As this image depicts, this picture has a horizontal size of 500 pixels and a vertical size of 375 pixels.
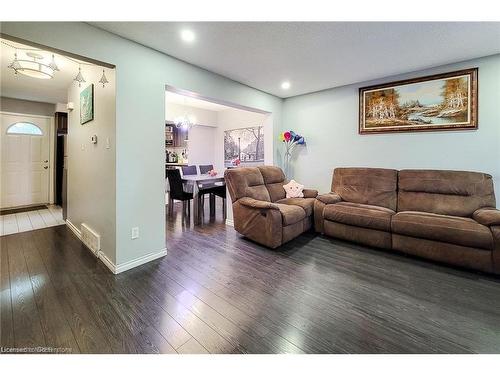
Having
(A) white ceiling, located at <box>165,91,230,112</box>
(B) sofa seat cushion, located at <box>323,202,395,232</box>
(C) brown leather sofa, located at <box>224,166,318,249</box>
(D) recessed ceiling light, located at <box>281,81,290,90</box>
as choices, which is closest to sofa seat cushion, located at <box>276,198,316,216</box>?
(C) brown leather sofa, located at <box>224,166,318,249</box>

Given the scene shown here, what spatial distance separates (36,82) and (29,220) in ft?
7.85

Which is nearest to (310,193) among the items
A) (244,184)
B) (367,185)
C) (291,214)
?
(367,185)

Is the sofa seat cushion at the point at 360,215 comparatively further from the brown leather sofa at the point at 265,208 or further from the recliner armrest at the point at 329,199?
the brown leather sofa at the point at 265,208

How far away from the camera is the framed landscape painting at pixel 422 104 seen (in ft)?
9.48

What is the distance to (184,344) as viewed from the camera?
140 cm

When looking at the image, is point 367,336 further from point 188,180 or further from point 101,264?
point 188,180

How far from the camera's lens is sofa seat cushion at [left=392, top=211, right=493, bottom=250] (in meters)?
2.24

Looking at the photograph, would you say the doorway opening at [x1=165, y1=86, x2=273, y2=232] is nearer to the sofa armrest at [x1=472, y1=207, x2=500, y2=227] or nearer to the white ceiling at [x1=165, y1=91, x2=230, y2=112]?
the white ceiling at [x1=165, y1=91, x2=230, y2=112]

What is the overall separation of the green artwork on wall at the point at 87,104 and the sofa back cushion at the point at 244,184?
1842 mm

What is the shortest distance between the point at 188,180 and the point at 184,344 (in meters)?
3.06

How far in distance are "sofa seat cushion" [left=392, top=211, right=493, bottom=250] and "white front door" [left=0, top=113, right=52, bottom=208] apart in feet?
23.4

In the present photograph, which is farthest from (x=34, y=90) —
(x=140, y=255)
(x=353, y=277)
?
(x=353, y=277)

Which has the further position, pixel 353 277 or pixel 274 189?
pixel 274 189

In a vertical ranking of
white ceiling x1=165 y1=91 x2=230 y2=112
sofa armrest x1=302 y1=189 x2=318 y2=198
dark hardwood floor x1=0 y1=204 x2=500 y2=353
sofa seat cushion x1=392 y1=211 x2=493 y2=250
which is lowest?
dark hardwood floor x1=0 y1=204 x2=500 y2=353
